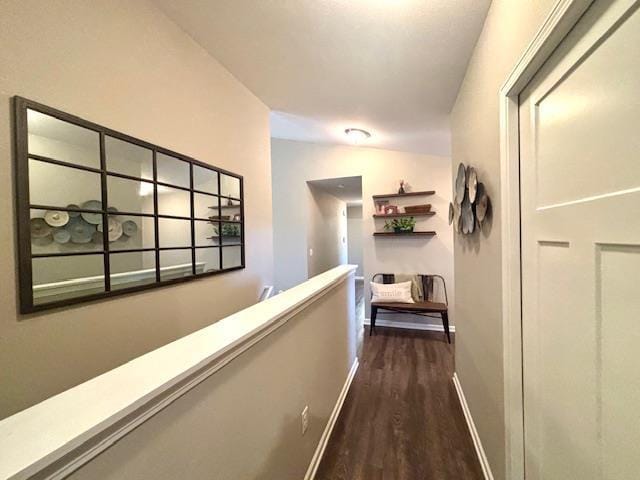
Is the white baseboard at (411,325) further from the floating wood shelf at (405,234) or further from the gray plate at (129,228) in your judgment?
the gray plate at (129,228)

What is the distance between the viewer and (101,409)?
47 cm

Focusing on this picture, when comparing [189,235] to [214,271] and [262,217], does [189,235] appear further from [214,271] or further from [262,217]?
[262,217]

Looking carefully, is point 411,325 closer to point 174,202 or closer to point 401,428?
point 401,428

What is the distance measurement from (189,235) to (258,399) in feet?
4.45

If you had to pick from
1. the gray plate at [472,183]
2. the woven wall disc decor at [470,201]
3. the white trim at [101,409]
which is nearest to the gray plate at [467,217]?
the woven wall disc decor at [470,201]

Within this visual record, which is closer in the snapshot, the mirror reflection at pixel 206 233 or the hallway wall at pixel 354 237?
the mirror reflection at pixel 206 233

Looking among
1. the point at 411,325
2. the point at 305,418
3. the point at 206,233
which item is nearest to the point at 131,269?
the point at 206,233

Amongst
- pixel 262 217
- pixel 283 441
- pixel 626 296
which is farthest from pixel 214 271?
pixel 626 296

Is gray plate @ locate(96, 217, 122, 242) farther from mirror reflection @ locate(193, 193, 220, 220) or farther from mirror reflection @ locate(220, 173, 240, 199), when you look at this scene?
mirror reflection @ locate(220, 173, 240, 199)

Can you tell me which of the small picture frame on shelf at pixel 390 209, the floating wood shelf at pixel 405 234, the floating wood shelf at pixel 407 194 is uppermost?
the floating wood shelf at pixel 407 194

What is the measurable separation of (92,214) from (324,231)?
4.25 meters

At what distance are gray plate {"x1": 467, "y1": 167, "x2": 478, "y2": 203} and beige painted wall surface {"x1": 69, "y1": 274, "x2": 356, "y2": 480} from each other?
3.55 feet

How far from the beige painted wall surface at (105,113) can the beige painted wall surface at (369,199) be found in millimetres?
2062

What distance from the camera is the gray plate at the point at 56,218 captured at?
1.18m
